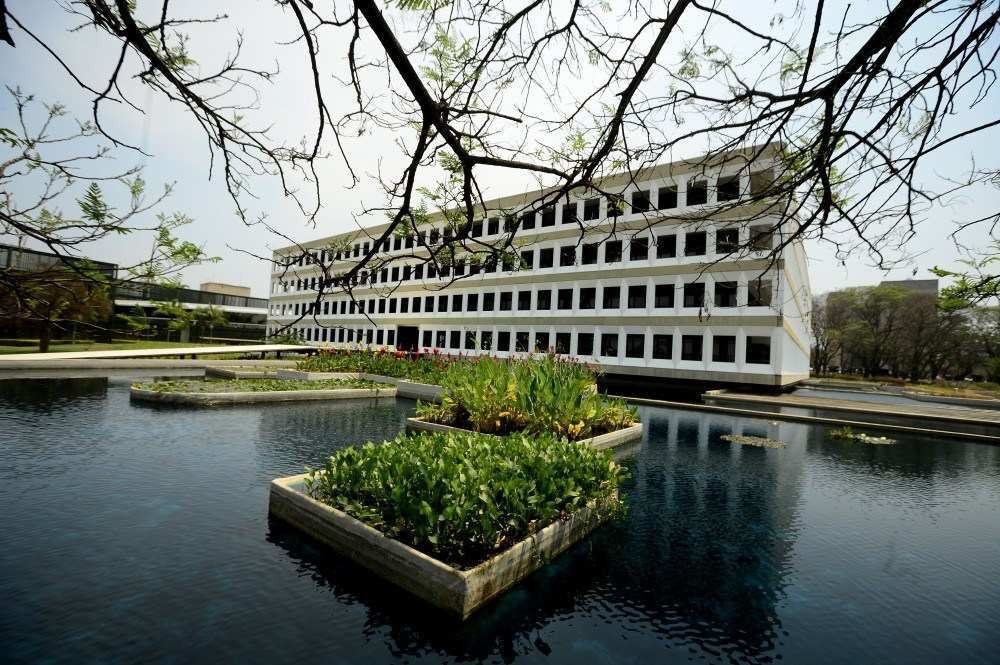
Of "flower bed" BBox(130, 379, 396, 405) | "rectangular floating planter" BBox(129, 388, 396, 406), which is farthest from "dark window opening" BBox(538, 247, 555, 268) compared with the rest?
"rectangular floating planter" BBox(129, 388, 396, 406)

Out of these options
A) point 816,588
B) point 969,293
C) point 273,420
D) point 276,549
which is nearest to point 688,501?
point 816,588

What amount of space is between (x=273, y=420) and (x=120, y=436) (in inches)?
141

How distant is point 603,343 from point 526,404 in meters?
23.2

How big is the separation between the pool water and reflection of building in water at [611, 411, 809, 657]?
0.03m

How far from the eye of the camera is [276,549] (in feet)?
19.1

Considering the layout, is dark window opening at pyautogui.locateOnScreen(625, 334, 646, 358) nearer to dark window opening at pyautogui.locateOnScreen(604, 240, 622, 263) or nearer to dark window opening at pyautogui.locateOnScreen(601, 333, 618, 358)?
dark window opening at pyautogui.locateOnScreen(601, 333, 618, 358)

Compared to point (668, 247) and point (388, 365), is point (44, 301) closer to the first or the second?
point (388, 365)

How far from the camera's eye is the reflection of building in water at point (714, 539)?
15.7 feet

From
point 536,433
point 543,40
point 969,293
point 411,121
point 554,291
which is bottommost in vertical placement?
point 536,433

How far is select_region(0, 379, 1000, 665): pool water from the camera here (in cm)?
423

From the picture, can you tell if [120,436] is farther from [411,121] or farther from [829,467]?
[829,467]

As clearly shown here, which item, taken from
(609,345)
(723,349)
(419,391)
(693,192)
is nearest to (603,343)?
(609,345)

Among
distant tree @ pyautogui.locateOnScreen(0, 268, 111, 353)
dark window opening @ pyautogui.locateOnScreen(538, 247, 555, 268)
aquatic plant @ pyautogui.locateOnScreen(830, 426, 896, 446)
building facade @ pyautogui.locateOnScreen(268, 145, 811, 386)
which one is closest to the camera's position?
distant tree @ pyautogui.locateOnScreen(0, 268, 111, 353)

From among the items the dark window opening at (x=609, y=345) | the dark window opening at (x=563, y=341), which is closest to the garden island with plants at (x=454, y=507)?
the dark window opening at (x=609, y=345)
